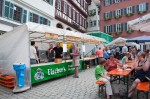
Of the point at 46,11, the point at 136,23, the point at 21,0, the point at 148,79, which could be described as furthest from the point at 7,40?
the point at 46,11

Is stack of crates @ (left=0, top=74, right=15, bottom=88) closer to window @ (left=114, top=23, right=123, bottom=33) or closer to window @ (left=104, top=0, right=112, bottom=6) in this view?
window @ (left=114, top=23, right=123, bottom=33)

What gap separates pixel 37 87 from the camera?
27.8 ft

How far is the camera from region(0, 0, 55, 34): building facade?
14.8 meters

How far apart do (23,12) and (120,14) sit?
77.7ft

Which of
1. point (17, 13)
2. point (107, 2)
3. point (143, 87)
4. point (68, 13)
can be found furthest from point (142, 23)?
point (107, 2)

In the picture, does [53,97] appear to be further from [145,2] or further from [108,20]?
[108,20]

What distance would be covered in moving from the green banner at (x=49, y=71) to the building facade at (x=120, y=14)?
24344 mm

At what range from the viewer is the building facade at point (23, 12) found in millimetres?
14773

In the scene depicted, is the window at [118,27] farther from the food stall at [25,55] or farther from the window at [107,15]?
the food stall at [25,55]

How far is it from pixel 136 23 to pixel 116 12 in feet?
104

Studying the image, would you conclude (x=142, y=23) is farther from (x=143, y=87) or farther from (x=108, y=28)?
(x=108, y=28)

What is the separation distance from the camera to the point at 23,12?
16984mm

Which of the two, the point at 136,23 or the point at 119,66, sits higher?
the point at 136,23

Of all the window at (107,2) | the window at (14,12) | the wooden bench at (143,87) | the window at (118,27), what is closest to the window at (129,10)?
the window at (118,27)
